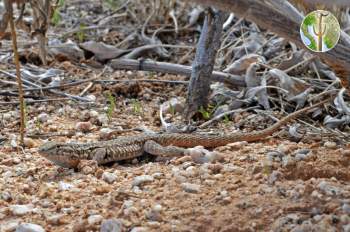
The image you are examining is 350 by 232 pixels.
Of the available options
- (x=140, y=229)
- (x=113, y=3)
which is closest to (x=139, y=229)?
(x=140, y=229)

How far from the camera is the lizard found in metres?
4.28

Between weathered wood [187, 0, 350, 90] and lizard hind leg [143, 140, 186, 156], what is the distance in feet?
4.24

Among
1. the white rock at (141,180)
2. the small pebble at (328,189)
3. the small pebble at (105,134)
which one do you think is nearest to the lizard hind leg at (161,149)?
the small pebble at (105,134)

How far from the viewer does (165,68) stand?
5.87 metres

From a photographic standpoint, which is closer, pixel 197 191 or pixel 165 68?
pixel 197 191

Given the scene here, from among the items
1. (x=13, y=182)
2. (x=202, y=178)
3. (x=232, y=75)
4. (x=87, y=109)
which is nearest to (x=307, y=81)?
(x=232, y=75)

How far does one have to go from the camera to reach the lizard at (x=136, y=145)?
14.0 feet

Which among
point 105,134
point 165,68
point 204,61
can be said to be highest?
point 204,61

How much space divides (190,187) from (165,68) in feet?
8.06

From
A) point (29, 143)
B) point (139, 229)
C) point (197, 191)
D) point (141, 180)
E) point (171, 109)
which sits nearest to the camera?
point (139, 229)

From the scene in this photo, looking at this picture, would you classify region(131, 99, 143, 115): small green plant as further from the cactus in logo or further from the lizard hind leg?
the cactus in logo

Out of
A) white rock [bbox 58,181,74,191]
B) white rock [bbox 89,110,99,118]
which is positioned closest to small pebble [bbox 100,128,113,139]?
white rock [bbox 89,110,99,118]

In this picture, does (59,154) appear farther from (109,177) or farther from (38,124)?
(38,124)

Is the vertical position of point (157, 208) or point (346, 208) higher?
point (346, 208)
